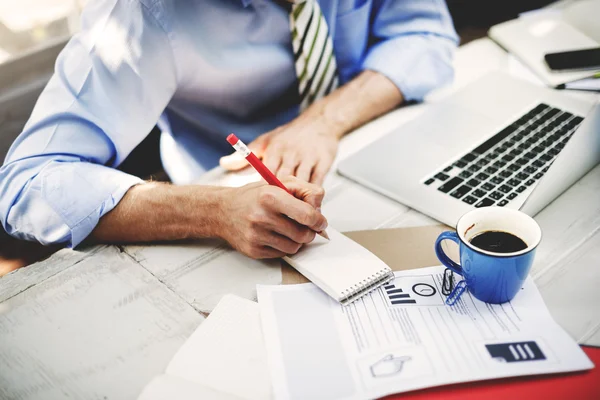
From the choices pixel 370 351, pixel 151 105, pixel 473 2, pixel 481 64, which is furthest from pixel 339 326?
pixel 473 2

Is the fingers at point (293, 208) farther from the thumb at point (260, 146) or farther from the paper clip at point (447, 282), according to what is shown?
the thumb at point (260, 146)

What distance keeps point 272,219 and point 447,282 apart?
28 cm

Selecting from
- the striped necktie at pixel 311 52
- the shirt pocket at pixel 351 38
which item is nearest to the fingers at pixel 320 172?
the striped necktie at pixel 311 52

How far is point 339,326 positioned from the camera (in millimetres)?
777

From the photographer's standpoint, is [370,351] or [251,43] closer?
[370,351]

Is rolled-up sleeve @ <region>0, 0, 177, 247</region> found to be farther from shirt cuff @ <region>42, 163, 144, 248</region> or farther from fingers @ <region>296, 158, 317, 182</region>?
Answer: fingers @ <region>296, 158, 317, 182</region>

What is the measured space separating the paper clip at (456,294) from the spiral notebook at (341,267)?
0.09 m

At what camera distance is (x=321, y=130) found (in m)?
1.22

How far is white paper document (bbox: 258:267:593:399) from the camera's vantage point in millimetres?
693

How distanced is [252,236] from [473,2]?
5.85ft

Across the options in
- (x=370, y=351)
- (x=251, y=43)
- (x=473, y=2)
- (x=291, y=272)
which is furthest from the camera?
(x=473, y=2)

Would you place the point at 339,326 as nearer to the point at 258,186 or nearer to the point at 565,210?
the point at 258,186

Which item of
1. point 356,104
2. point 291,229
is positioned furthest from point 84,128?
point 356,104

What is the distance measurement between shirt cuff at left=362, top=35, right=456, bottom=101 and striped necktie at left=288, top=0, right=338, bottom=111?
0.37 feet
